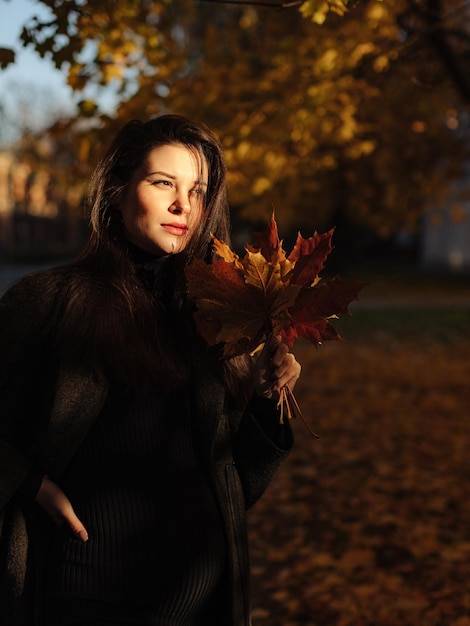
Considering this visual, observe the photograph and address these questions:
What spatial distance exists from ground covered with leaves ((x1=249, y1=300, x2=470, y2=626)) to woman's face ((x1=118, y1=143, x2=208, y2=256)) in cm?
247

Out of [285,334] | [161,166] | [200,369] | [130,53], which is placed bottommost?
[200,369]

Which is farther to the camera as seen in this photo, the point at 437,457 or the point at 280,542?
the point at 437,457

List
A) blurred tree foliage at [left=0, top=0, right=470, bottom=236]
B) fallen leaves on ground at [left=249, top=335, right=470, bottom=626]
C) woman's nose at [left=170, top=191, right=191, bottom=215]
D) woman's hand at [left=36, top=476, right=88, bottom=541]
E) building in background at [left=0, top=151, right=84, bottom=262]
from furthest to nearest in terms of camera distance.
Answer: building in background at [left=0, top=151, right=84, bottom=262]
blurred tree foliage at [left=0, top=0, right=470, bottom=236]
fallen leaves on ground at [left=249, top=335, right=470, bottom=626]
woman's nose at [left=170, top=191, right=191, bottom=215]
woman's hand at [left=36, top=476, right=88, bottom=541]

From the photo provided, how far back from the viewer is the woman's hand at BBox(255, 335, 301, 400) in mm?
1627

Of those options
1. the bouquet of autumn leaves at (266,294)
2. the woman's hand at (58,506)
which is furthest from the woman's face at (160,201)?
the woman's hand at (58,506)

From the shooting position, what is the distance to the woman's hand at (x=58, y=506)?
1.51 meters

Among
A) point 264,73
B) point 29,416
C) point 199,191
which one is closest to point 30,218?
point 264,73

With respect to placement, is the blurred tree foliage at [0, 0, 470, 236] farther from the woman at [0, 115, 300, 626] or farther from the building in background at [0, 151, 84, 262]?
the building in background at [0, 151, 84, 262]

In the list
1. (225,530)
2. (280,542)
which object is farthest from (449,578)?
(225,530)

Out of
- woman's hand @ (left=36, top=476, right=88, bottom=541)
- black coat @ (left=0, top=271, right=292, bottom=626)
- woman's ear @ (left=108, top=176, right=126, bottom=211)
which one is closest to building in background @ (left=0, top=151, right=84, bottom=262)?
woman's ear @ (left=108, top=176, right=126, bottom=211)

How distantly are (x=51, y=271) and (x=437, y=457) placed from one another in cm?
511

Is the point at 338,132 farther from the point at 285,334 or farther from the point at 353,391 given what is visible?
the point at 285,334

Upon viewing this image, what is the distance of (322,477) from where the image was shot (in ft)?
19.1

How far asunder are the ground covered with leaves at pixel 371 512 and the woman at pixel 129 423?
218 centimetres
